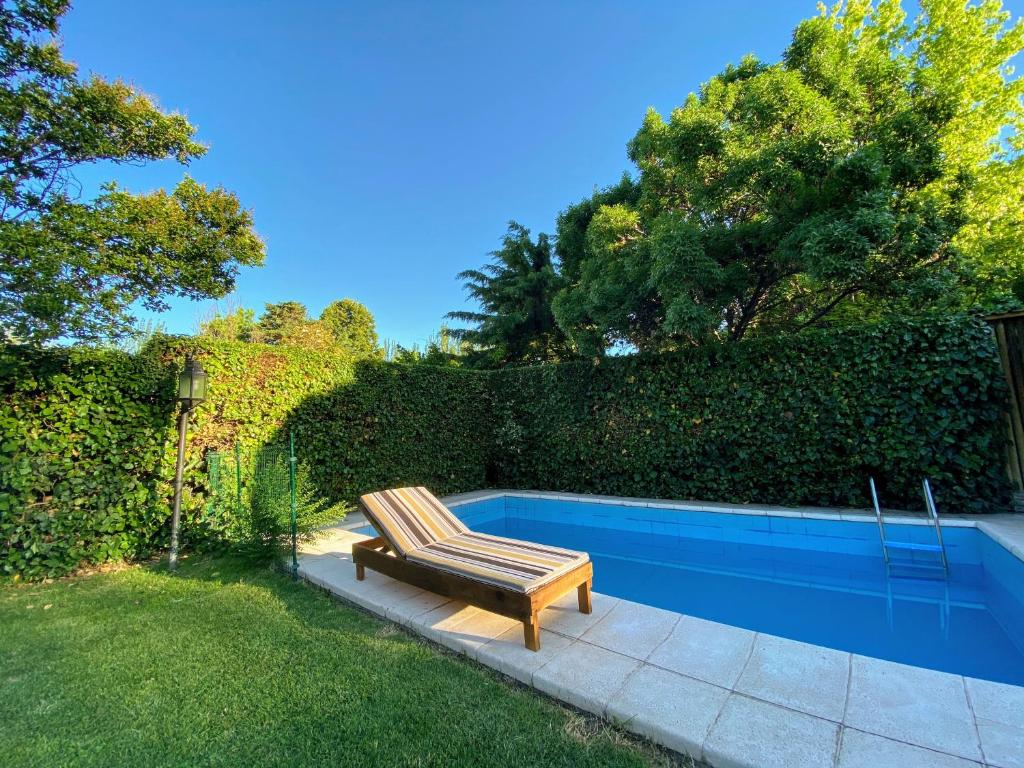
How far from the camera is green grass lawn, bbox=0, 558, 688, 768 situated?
202cm

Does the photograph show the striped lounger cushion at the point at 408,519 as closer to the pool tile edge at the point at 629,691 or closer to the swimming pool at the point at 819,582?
the pool tile edge at the point at 629,691

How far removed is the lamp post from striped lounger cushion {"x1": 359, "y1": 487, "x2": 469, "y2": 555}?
8.14 feet

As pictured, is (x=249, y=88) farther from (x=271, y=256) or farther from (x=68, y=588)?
(x=68, y=588)

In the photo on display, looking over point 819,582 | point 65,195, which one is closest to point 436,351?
point 65,195

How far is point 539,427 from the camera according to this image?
9312 mm

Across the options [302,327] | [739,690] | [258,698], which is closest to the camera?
[739,690]

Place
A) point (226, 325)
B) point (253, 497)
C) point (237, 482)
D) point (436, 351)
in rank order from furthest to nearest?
point (436, 351), point (226, 325), point (237, 482), point (253, 497)

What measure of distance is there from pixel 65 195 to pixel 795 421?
10172mm

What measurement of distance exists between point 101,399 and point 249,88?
6.10m

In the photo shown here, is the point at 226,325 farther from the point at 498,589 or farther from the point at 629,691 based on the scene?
the point at 629,691

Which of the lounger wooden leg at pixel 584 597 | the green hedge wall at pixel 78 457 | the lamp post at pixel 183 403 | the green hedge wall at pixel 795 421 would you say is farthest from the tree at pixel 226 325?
the lounger wooden leg at pixel 584 597

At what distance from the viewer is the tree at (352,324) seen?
28.4 meters

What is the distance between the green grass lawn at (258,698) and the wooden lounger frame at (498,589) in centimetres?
38

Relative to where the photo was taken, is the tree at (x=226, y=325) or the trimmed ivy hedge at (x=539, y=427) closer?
the trimmed ivy hedge at (x=539, y=427)
